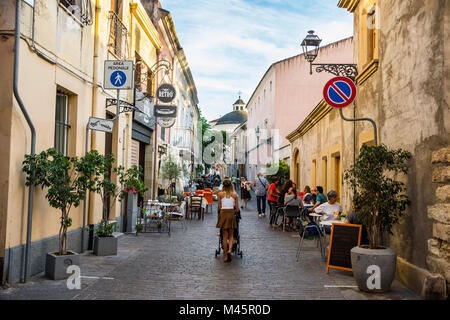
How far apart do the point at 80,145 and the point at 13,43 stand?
299 centimetres

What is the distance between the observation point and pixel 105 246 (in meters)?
8.95

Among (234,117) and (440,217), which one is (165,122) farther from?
(234,117)

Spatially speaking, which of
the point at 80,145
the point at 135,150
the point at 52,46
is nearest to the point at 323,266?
the point at 80,145

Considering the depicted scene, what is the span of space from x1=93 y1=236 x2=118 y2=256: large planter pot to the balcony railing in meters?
4.79

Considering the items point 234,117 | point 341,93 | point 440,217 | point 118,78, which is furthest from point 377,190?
point 234,117

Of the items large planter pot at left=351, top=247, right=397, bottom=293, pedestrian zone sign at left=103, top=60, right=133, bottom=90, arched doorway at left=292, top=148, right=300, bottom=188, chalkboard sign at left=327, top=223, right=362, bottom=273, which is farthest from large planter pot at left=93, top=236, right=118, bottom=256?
arched doorway at left=292, top=148, right=300, bottom=188

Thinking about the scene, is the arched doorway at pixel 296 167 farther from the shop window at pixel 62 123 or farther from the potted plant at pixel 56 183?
the potted plant at pixel 56 183

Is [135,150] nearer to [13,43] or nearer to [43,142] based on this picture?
[43,142]

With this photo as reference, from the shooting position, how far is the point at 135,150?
15.0m

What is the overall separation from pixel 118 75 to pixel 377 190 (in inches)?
223

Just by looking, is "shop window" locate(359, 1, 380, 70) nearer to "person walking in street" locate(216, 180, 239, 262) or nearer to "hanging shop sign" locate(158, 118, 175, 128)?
"person walking in street" locate(216, 180, 239, 262)

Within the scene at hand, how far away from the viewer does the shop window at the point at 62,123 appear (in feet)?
27.0

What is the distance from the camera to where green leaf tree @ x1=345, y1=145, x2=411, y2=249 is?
6.59 m

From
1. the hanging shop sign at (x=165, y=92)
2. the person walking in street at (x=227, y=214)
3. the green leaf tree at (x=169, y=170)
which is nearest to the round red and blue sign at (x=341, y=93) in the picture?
the person walking in street at (x=227, y=214)
